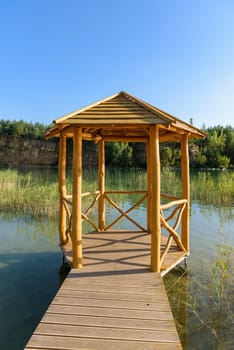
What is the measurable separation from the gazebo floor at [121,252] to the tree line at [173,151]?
30549 millimetres

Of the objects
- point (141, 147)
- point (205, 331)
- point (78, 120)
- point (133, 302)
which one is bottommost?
point (205, 331)

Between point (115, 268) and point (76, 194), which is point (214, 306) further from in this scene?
point (76, 194)

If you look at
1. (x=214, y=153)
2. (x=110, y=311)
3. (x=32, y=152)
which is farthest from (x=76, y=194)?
(x=32, y=152)

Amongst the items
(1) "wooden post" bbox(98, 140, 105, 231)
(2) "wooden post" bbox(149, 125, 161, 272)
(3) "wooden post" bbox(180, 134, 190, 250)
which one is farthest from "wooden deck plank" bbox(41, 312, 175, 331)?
(1) "wooden post" bbox(98, 140, 105, 231)

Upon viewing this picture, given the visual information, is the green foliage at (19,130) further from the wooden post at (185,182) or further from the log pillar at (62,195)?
the wooden post at (185,182)

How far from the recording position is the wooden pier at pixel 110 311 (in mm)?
2211

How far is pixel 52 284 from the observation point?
15.3 feet

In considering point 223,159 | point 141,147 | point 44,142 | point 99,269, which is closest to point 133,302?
point 99,269

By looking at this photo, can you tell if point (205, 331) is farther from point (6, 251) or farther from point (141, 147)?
point (141, 147)

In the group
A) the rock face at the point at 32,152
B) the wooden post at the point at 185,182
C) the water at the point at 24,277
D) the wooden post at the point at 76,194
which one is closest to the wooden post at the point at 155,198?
the wooden post at the point at 76,194

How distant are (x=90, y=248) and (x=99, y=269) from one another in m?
1.03

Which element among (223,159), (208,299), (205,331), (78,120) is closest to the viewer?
(205,331)

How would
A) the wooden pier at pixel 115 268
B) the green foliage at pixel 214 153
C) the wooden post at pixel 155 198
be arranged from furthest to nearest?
the green foliage at pixel 214 153, the wooden post at pixel 155 198, the wooden pier at pixel 115 268

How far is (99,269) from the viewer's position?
152 inches
